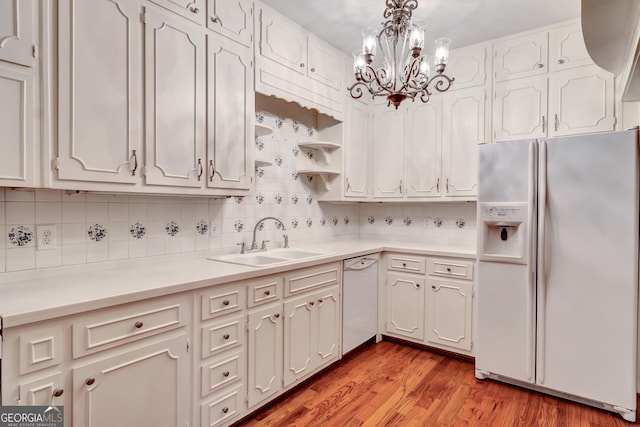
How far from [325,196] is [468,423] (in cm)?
201

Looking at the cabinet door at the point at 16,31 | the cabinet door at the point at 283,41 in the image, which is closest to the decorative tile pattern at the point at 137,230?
the cabinet door at the point at 16,31

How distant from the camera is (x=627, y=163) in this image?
1.95 m

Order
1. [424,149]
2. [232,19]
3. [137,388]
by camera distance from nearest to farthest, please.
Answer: [137,388]
[232,19]
[424,149]

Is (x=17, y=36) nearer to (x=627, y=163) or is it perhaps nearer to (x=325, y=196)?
(x=325, y=196)

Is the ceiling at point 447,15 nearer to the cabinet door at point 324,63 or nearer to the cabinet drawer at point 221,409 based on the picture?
the cabinet door at point 324,63

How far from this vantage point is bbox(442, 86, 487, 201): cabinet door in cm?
291

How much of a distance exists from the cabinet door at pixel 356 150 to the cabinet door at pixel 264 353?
1.51 meters

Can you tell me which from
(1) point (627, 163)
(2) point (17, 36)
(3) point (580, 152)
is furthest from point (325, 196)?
(2) point (17, 36)

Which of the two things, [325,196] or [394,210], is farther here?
[394,210]

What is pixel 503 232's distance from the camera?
2.35m

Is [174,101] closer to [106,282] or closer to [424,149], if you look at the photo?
[106,282]

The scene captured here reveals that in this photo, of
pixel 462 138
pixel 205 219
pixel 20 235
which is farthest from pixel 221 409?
pixel 462 138

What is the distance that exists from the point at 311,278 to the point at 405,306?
109cm

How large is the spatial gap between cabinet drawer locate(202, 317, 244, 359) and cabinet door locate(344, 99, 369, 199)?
5.59 feet
